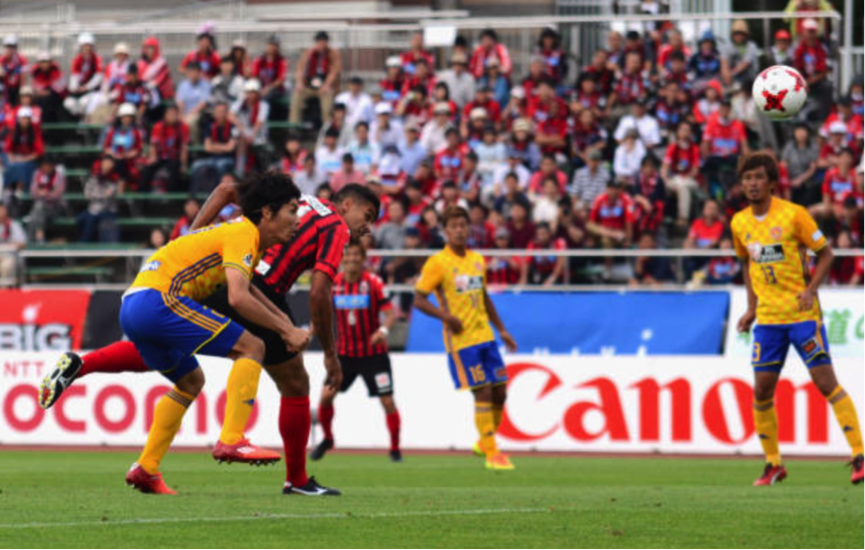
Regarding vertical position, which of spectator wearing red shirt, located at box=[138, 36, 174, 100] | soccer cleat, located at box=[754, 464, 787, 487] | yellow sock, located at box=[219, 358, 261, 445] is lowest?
soccer cleat, located at box=[754, 464, 787, 487]

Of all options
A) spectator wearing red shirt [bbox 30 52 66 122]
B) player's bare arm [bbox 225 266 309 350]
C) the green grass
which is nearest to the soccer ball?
the green grass

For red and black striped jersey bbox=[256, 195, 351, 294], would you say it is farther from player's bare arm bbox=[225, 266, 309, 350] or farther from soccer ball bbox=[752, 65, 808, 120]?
soccer ball bbox=[752, 65, 808, 120]

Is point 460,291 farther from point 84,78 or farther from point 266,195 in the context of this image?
point 84,78

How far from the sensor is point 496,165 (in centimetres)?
2405

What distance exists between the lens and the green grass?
7188 millimetres

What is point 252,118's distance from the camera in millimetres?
26594

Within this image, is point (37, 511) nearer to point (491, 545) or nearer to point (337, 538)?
point (337, 538)

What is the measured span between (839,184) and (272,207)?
13.6 meters

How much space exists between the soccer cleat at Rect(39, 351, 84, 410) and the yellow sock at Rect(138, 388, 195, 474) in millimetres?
640

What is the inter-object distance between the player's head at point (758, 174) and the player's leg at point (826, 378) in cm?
111

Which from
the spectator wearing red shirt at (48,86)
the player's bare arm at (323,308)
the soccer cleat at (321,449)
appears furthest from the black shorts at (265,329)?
the spectator wearing red shirt at (48,86)

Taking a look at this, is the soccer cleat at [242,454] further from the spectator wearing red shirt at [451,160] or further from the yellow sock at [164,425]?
the spectator wearing red shirt at [451,160]

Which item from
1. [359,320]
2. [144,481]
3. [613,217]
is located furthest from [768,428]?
[613,217]

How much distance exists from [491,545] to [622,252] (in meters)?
14.0
